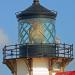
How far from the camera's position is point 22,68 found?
36188 mm

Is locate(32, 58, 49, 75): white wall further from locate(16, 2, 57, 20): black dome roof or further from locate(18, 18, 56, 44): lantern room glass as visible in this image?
Result: locate(16, 2, 57, 20): black dome roof

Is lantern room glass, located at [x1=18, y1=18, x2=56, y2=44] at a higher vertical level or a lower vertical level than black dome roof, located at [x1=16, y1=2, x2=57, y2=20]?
lower

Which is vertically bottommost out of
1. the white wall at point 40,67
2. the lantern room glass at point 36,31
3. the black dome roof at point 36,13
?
the white wall at point 40,67

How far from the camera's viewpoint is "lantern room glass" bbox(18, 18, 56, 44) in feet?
117

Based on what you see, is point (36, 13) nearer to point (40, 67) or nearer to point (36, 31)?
point (36, 31)

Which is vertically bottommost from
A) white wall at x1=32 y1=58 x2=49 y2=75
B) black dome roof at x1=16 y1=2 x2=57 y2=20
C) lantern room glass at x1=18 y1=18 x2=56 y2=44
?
white wall at x1=32 y1=58 x2=49 y2=75

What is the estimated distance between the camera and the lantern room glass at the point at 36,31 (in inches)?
1410

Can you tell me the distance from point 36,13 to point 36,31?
825 mm

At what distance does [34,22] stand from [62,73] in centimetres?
273

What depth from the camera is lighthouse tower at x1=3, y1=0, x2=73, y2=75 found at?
35.7m

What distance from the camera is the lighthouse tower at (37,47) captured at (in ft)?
117

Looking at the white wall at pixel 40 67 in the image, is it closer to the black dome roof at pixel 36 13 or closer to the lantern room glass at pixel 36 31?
the lantern room glass at pixel 36 31

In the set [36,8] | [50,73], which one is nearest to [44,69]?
[50,73]

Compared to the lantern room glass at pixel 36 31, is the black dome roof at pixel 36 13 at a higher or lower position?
higher
